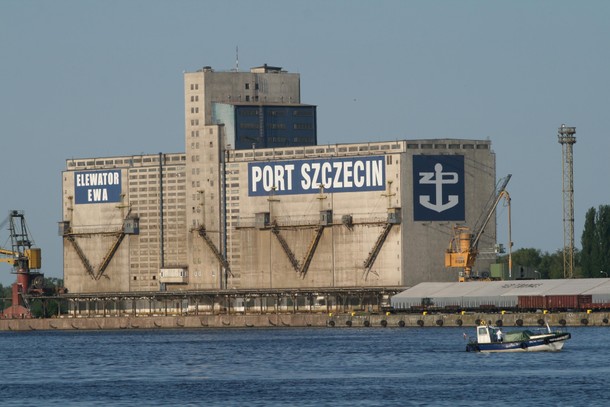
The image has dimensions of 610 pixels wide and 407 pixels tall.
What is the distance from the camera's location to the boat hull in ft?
499

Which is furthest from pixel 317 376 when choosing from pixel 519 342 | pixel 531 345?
pixel 531 345

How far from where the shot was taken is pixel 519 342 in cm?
15325

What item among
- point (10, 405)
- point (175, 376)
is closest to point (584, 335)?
point (175, 376)

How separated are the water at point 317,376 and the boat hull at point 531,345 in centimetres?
163

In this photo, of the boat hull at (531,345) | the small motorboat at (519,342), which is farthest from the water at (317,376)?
the small motorboat at (519,342)

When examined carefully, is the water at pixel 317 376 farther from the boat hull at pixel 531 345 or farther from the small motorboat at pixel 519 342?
the small motorboat at pixel 519 342

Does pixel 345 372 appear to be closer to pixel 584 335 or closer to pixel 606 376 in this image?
pixel 606 376

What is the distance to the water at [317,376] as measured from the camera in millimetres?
113750

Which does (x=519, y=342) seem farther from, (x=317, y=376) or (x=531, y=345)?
(x=317, y=376)

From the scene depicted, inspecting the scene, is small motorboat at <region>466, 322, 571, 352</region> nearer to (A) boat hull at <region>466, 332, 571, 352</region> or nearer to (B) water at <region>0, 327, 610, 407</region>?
(A) boat hull at <region>466, 332, 571, 352</region>

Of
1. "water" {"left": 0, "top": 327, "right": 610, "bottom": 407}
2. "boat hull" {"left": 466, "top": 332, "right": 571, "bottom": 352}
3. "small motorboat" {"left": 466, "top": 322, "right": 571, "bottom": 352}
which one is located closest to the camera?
"water" {"left": 0, "top": 327, "right": 610, "bottom": 407}

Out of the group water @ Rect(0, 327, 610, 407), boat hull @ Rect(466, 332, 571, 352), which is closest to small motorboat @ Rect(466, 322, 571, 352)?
boat hull @ Rect(466, 332, 571, 352)

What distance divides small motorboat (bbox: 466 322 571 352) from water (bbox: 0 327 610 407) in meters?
1.77

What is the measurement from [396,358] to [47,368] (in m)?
28.4
